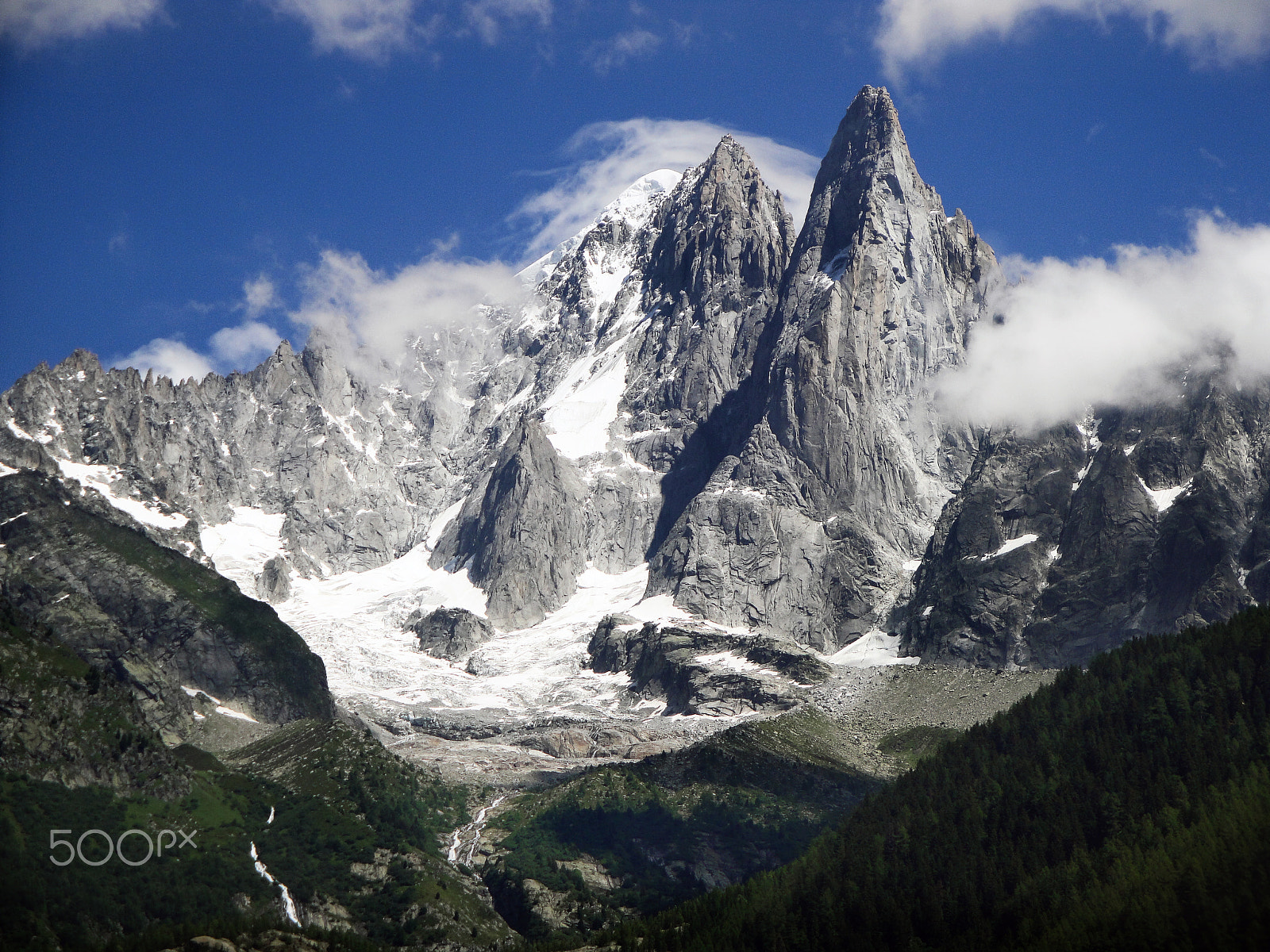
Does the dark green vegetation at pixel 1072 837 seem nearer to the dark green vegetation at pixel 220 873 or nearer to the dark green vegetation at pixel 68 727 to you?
the dark green vegetation at pixel 220 873

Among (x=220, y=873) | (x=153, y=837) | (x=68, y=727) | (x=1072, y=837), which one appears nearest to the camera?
(x=220, y=873)

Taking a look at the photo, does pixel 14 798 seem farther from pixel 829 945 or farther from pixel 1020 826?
pixel 1020 826

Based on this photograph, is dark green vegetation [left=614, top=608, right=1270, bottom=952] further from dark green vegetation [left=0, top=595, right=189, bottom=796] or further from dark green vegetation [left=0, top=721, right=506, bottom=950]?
dark green vegetation [left=0, top=595, right=189, bottom=796]

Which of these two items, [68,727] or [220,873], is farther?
[68,727]

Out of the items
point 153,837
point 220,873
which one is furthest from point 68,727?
point 220,873

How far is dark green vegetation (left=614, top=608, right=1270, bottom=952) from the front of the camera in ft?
438

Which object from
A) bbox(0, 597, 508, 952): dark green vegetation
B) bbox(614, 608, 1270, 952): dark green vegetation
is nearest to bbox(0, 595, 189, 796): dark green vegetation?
bbox(0, 597, 508, 952): dark green vegetation

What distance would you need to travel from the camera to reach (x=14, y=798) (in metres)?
150

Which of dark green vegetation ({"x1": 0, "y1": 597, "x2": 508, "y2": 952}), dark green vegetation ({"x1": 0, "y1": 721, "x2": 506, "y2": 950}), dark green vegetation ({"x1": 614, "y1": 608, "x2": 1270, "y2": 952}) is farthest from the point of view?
dark green vegetation ({"x1": 0, "y1": 597, "x2": 508, "y2": 952})

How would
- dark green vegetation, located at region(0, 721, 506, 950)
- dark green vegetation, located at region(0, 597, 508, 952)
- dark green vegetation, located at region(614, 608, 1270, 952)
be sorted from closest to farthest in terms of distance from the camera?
dark green vegetation, located at region(614, 608, 1270, 952) < dark green vegetation, located at region(0, 721, 506, 950) < dark green vegetation, located at region(0, 597, 508, 952)

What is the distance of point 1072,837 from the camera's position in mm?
160750

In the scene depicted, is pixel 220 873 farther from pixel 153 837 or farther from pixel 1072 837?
pixel 1072 837

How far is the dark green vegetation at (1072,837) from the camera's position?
133500 millimetres

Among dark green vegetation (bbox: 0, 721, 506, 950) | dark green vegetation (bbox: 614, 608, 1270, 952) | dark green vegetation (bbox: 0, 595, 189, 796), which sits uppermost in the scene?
dark green vegetation (bbox: 0, 595, 189, 796)
